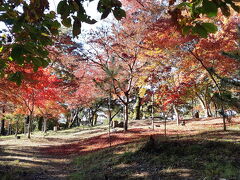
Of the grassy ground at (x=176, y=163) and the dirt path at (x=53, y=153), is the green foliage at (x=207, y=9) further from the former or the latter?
the dirt path at (x=53, y=153)

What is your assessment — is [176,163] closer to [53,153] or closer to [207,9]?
[207,9]

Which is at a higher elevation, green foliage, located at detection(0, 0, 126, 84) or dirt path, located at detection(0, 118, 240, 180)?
green foliage, located at detection(0, 0, 126, 84)

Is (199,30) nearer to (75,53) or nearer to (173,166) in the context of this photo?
(173,166)

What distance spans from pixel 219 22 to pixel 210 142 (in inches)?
297

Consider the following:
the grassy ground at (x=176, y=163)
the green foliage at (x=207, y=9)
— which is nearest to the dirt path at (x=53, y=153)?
the grassy ground at (x=176, y=163)

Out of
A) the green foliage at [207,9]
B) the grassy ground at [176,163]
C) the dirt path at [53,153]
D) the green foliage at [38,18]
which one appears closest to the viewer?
the green foliage at [207,9]

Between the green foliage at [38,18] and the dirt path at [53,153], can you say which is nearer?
the green foliage at [38,18]

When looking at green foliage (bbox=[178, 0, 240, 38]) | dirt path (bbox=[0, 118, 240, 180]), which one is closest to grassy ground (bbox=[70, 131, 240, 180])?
dirt path (bbox=[0, 118, 240, 180])

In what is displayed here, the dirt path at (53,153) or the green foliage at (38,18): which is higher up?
the green foliage at (38,18)

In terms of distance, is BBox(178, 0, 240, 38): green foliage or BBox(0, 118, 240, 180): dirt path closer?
BBox(178, 0, 240, 38): green foliage

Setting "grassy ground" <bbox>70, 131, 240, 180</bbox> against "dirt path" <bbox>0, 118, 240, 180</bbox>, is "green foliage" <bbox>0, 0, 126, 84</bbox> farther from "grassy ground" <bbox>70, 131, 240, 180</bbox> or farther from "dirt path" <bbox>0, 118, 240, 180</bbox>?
"dirt path" <bbox>0, 118, 240, 180</bbox>

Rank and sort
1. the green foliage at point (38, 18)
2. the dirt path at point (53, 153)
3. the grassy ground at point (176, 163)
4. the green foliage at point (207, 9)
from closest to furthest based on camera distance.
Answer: the green foliage at point (207, 9) < the green foliage at point (38, 18) < the grassy ground at point (176, 163) < the dirt path at point (53, 153)

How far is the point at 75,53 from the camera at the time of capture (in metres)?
12.6

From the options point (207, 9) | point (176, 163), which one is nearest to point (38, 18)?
point (207, 9)
